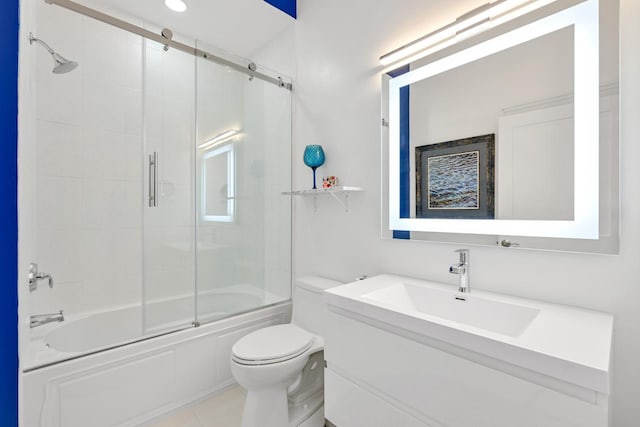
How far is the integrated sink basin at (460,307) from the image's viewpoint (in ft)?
3.42

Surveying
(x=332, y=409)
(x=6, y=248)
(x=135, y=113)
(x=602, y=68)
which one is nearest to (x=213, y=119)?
(x=135, y=113)

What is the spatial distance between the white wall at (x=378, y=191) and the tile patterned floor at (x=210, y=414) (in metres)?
0.97

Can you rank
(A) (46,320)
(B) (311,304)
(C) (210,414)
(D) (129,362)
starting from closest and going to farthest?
(A) (46,320) → (D) (129,362) → (C) (210,414) → (B) (311,304)

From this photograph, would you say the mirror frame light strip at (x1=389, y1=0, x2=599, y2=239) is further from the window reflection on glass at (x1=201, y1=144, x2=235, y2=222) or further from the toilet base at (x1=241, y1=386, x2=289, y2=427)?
the window reflection on glass at (x1=201, y1=144, x2=235, y2=222)

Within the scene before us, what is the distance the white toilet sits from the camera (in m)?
1.41

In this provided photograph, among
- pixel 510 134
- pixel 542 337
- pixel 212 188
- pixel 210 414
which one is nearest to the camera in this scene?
pixel 542 337

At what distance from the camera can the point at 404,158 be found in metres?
1.53

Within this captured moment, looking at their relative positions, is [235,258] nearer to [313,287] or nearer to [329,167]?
[313,287]

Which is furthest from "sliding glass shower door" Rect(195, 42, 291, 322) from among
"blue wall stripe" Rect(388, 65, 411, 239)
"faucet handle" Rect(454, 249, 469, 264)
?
A: "faucet handle" Rect(454, 249, 469, 264)

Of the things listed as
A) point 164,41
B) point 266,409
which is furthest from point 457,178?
point 164,41

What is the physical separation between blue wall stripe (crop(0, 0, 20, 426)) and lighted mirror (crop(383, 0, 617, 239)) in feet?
4.98

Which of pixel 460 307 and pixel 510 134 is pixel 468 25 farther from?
pixel 460 307

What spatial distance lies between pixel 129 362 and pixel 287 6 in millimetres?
A: 2616

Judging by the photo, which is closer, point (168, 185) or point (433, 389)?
point (433, 389)
